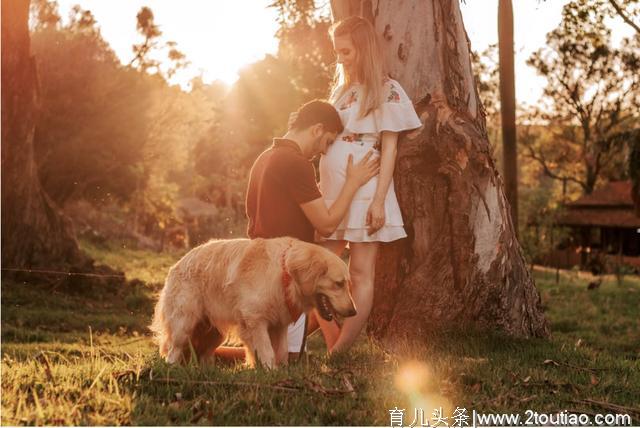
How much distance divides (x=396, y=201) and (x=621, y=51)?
4193 centimetres

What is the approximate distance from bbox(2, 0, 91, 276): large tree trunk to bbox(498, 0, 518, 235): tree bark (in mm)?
8137

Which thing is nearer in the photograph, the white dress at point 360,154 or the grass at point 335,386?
the grass at point 335,386

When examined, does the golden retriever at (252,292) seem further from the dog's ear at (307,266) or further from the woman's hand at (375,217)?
the woman's hand at (375,217)

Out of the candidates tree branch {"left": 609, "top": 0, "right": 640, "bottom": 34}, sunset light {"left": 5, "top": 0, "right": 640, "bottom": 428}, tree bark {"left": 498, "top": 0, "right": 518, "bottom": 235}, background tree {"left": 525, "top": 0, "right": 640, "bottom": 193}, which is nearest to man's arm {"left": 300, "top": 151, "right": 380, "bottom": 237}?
sunset light {"left": 5, "top": 0, "right": 640, "bottom": 428}

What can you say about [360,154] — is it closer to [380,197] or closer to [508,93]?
[380,197]

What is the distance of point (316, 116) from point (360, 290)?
4.68 ft

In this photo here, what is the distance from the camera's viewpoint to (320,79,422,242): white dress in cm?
552

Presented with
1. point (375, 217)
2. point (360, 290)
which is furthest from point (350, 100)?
point (360, 290)

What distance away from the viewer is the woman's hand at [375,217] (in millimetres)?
5449

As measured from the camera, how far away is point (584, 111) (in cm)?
4766

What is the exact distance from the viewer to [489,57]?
107 feet

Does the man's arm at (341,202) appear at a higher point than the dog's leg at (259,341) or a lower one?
higher

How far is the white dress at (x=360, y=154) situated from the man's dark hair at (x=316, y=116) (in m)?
0.21

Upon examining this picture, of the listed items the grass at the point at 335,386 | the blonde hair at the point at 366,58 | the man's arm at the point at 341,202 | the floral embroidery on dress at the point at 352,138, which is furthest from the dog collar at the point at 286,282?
the blonde hair at the point at 366,58
